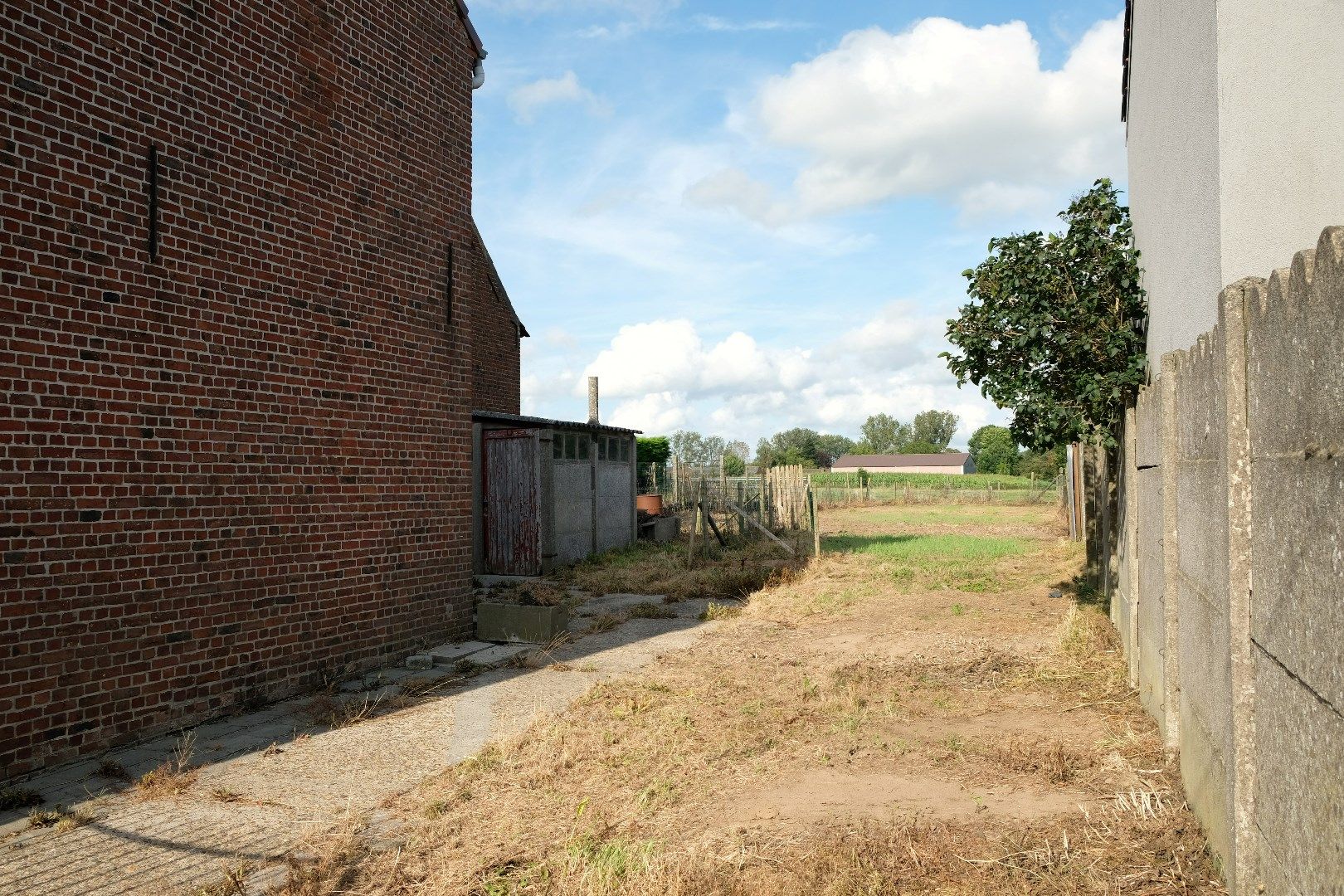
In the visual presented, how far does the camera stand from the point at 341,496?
8.74 metres

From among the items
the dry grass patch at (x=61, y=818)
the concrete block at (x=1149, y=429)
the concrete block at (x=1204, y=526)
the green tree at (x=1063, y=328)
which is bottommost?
the dry grass patch at (x=61, y=818)

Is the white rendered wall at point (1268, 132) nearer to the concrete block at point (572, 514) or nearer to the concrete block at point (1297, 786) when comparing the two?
the concrete block at point (1297, 786)

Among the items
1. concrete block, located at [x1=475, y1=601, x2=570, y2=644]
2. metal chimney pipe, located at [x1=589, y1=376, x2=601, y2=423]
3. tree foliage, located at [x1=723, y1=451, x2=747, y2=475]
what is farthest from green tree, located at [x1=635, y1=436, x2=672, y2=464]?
concrete block, located at [x1=475, y1=601, x2=570, y2=644]

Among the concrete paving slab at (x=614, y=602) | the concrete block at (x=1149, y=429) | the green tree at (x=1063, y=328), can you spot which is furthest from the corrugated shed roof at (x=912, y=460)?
the concrete block at (x=1149, y=429)

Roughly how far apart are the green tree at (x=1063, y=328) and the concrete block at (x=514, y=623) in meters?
5.47

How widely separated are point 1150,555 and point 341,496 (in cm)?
695

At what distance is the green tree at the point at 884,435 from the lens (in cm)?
12700

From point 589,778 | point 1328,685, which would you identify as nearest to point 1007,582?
point 589,778

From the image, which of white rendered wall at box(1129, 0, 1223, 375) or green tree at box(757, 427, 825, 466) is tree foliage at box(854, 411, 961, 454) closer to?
green tree at box(757, 427, 825, 466)

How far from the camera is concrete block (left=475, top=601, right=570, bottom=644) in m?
10.6

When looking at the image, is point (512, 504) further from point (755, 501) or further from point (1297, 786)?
point (1297, 786)

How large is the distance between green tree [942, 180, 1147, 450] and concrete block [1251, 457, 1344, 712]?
243 inches

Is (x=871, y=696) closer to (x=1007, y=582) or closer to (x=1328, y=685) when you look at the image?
(x=1328, y=685)

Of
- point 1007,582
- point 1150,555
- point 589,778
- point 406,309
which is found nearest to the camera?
point 589,778
